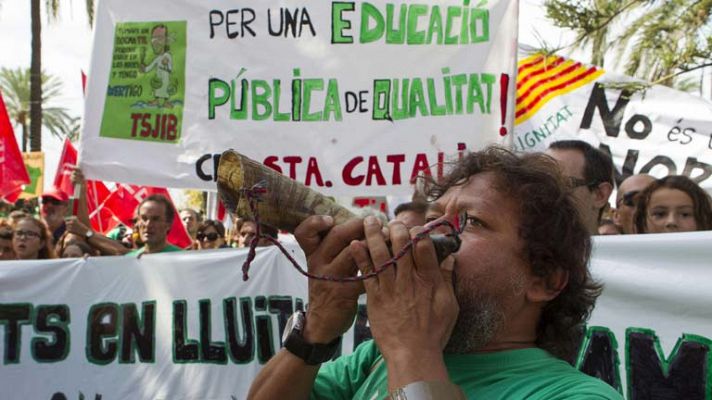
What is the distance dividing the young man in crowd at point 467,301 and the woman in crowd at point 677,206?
1971 millimetres

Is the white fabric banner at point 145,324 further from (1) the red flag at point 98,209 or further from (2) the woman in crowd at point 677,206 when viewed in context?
(1) the red flag at point 98,209

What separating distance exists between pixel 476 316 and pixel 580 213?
0.41 m

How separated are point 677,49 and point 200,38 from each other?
2.60m

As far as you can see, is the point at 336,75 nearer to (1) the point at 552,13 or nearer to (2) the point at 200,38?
(2) the point at 200,38

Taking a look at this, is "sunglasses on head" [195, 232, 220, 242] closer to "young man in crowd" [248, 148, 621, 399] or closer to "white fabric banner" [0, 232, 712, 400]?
"white fabric banner" [0, 232, 712, 400]

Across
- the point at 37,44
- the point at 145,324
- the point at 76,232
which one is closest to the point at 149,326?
the point at 145,324

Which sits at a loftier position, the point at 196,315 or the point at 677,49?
the point at 677,49

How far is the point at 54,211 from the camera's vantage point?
7152 millimetres

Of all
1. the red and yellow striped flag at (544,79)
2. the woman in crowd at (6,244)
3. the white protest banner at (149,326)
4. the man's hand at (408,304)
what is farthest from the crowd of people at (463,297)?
the woman in crowd at (6,244)

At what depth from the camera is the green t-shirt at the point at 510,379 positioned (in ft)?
5.31

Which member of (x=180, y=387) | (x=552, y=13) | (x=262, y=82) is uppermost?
(x=552, y=13)

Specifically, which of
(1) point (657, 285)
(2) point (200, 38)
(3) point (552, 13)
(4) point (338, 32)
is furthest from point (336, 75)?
(1) point (657, 285)

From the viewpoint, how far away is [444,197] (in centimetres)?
191

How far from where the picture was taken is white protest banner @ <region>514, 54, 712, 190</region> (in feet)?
17.6
